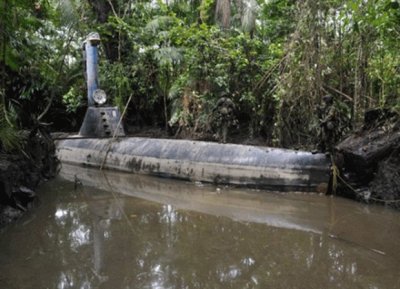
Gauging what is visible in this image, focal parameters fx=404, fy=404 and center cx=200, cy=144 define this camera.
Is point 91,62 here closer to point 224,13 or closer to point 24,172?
point 224,13

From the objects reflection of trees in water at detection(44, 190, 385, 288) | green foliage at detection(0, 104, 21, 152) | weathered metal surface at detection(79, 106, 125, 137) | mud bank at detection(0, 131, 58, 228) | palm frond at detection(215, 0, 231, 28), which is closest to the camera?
reflection of trees in water at detection(44, 190, 385, 288)

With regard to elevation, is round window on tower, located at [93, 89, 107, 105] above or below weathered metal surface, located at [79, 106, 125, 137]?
above

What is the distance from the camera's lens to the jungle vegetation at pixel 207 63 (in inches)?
256

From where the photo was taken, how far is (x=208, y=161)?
720 cm

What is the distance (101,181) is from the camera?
24.6 ft

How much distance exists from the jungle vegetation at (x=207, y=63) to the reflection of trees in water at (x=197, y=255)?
2019 mm

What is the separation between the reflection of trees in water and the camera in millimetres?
3184

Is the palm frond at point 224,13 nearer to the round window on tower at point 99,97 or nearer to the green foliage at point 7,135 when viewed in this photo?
the round window on tower at point 99,97

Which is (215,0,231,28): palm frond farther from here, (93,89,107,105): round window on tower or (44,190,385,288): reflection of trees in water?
(44,190,385,288): reflection of trees in water

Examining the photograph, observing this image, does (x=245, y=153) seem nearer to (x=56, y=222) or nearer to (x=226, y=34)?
(x=56, y=222)

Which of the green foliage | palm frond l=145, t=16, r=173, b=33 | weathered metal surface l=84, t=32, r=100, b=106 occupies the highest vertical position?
palm frond l=145, t=16, r=173, b=33

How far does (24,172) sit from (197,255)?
3.36 meters

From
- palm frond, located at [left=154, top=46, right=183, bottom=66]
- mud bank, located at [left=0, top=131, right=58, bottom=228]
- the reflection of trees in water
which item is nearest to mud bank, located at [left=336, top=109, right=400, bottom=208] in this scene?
the reflection of trees in water

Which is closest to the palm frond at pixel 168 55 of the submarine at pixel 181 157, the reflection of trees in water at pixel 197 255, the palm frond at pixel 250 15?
the submarine at pixel 181 157
